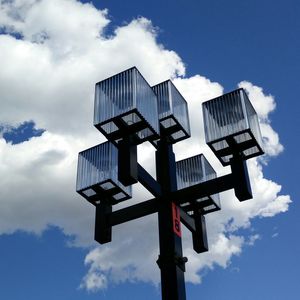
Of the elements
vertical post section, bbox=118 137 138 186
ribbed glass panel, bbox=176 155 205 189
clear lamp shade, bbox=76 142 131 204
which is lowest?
vertical post section, bbox=118 137 138 186

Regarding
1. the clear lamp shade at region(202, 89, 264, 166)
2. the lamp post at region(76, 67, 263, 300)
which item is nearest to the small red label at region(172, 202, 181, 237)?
the lamp post at region(76, 67, 263, 300)

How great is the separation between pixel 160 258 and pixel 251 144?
6.54 ft

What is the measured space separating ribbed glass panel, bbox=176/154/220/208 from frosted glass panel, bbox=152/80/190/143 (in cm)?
75

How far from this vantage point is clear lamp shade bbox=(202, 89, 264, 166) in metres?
7.35

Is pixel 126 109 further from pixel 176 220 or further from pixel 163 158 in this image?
pixel 176 220

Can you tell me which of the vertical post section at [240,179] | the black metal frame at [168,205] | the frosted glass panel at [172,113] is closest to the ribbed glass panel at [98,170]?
the black metal frame at [168,205]

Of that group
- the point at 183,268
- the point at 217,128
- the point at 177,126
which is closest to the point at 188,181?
the point at 177,126

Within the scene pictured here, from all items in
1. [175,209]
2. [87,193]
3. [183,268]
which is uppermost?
[87,193]

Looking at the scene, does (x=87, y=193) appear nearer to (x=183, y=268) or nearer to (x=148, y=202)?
(x=148, y=202)

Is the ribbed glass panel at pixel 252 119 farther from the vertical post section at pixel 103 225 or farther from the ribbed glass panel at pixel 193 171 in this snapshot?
the vertical post section at pixel 103 225

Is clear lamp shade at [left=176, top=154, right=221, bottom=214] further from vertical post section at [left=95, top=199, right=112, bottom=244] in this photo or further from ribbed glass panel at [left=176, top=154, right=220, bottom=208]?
vertical post section at [left=95, top=199, right=112, bottom=244]

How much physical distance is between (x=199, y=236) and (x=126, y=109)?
2.41 meters

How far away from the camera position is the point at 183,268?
6.85 metres

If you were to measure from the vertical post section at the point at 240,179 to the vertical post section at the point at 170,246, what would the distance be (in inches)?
34.0
